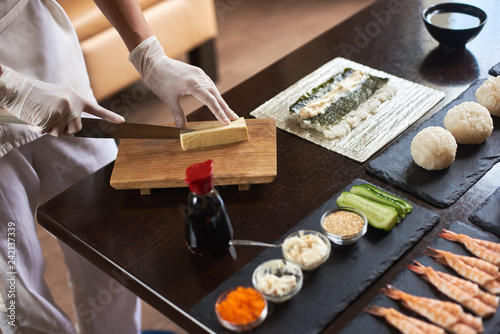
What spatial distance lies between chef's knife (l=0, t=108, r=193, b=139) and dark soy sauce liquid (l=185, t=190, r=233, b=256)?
418 mm

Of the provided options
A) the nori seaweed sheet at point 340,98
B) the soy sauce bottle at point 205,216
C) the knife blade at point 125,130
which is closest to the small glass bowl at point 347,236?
the soy sauce bottle at point 205,216

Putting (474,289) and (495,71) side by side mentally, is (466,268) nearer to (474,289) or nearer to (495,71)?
(474,289)

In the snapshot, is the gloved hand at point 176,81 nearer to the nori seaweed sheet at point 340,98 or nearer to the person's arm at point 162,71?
the person's arm at point 162,71

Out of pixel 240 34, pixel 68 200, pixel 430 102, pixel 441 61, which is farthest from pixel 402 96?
pixel 240 34

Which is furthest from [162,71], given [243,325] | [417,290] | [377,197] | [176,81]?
[417,290]

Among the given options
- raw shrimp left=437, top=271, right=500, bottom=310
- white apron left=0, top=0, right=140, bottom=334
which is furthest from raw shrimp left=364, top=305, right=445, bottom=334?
white apron left=0, top=0, right=140, bottom=334

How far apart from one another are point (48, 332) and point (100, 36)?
1.84 m

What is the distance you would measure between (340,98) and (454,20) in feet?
2.01

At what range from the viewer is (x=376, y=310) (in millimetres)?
1063

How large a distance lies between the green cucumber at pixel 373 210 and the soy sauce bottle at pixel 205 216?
0.31 meters

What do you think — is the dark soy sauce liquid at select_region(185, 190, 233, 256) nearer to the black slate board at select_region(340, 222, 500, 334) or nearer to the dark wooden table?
the dark wooden table

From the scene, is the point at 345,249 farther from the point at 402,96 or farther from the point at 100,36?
the point at 100,36

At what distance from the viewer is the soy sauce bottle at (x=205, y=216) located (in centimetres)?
113

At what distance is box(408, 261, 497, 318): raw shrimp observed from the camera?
1.04m
